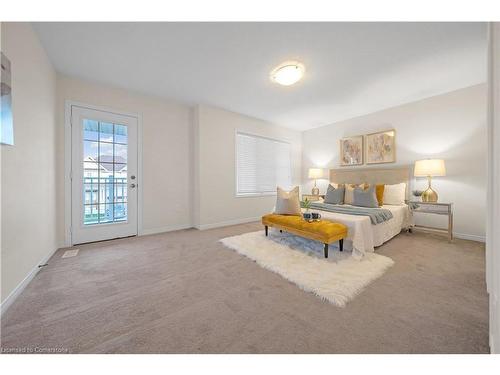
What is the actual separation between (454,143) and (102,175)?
5.95m

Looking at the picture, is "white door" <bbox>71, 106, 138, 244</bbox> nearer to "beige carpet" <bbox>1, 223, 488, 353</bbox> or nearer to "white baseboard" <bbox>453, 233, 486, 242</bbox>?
"beige carpet" <bbox>1, 223, 488, 353</bbox>

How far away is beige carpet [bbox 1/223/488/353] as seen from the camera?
108cm

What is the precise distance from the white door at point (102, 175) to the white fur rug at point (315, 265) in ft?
6.20

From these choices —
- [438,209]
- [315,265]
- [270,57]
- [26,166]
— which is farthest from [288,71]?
[438,209]

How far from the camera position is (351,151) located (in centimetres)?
448

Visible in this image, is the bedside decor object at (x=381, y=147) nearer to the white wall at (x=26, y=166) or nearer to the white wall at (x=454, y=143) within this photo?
the white wall at (x=454, y=143)

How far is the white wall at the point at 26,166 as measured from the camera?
1470mm

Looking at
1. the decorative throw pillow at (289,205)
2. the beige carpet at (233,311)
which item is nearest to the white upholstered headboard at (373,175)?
the beige carpet at (233,311)

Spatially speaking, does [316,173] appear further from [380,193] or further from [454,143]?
[454,143]

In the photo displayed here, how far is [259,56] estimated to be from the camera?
2273 millimetres

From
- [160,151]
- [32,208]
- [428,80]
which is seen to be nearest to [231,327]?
[32,208]

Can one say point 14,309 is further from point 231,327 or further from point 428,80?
point 428,80

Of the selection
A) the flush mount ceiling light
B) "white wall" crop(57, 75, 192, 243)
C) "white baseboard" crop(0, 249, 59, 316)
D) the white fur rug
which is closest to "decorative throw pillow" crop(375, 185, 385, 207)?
the white fur rug

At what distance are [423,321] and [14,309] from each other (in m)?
2.91
